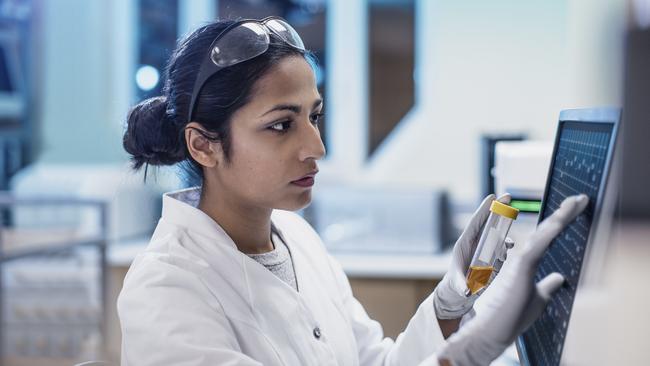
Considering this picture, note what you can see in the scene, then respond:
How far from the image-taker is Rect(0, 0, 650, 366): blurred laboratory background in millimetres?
2971

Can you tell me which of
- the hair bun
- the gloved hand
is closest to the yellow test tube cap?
the gloved hand

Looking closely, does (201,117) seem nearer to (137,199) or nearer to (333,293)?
(333,293)

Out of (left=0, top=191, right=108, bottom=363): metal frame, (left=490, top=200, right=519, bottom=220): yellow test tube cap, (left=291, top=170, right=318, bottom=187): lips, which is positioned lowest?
(left=0, top=191, right=108, bottom=363): metal frame

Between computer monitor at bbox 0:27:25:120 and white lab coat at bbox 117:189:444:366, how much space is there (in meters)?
2.60

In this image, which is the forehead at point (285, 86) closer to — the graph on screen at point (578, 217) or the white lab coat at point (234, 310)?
the white lab coat at point (234, 310)

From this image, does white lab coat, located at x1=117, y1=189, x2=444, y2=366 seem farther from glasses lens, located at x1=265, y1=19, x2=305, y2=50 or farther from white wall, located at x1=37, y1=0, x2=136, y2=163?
white wall, located at x1=37, y1=0, x2=136, y2=163

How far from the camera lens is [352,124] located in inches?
138

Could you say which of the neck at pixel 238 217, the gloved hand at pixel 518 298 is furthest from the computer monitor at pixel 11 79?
the gloved hand at pixel 518 298

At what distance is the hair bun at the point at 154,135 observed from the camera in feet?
4.44

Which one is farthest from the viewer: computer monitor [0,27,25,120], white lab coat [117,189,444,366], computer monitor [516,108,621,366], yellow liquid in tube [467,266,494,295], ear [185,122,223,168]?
computer monitor [0,27,25,120]

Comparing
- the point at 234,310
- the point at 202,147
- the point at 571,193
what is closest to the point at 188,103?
the point at 202,147

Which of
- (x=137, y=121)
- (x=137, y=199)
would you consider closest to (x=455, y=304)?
(x=137, y=121)

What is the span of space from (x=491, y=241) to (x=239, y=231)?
470mm

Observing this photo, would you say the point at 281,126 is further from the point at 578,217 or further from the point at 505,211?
the point at 578,217
